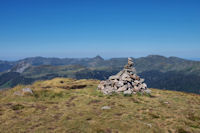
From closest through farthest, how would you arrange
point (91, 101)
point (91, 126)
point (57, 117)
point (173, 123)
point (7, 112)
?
point (91, 126) < point (173, 123) < point (57, 117) < point (7, 112) < point (91, 101)

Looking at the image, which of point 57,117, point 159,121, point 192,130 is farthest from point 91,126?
point 192,130

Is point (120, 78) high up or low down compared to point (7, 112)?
up

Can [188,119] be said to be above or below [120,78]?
below

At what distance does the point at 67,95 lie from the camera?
5178 centimetres

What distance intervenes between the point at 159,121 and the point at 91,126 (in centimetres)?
1376

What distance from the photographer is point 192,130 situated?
2542cm

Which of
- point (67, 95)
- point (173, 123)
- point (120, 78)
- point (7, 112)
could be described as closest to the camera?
point (173, 123)

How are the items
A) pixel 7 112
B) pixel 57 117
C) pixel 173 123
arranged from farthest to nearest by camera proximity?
pixel 7 112
pixel 57 117
pixel 173 123

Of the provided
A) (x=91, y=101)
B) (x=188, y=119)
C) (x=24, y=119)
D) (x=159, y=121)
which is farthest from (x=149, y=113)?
(x=24, y=119)

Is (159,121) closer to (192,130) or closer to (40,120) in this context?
(192,130)

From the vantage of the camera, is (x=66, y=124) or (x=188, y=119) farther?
(x=188, y=119)

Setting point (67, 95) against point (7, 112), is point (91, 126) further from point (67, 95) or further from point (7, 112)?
point (67, 95)

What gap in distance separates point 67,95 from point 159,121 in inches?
1282

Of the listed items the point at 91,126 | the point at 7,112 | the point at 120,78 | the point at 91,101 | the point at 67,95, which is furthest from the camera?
the point at 120,78
